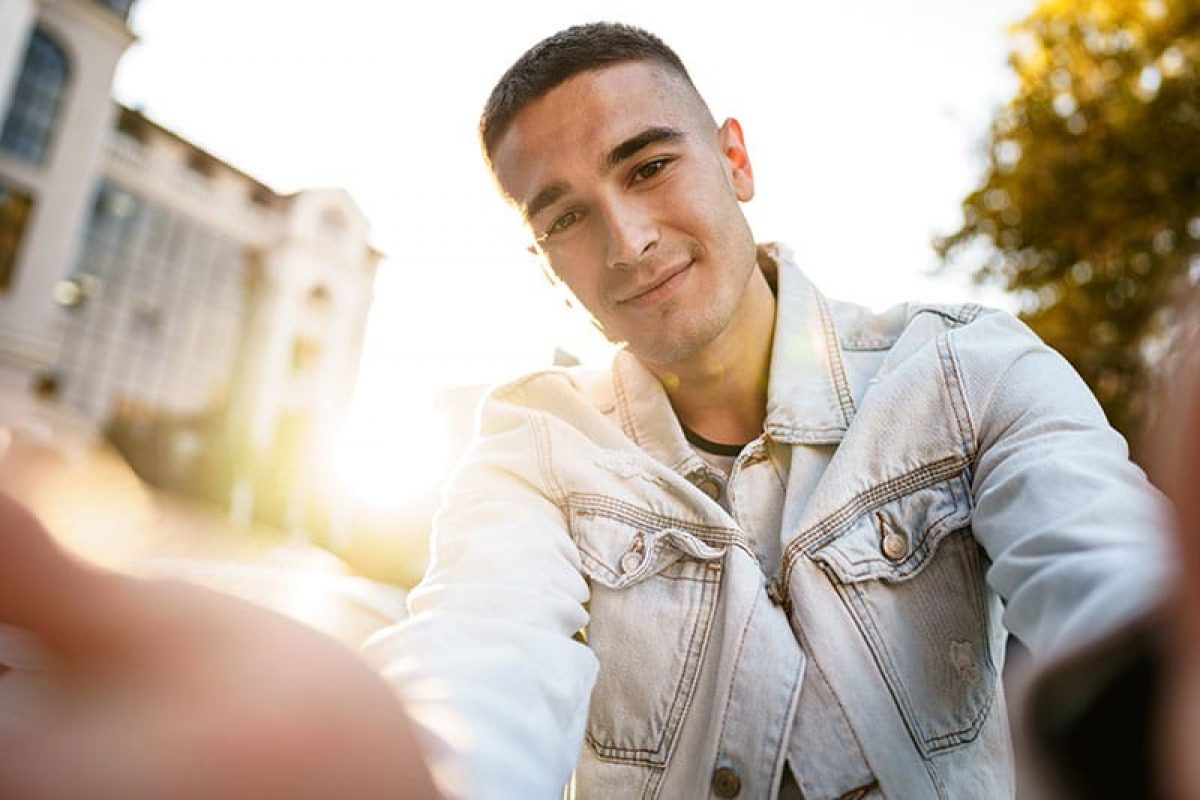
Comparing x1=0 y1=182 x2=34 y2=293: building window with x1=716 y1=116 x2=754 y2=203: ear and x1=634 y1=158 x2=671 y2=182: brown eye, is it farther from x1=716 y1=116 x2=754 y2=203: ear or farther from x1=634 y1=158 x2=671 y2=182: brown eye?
x1=634 y1=158 x2=671 y2=182: brown eye

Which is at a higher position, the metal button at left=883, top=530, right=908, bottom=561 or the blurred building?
the blurred building

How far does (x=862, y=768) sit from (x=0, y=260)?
75.4 feet

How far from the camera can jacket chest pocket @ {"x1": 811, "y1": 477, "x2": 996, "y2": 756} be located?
154 centimetres

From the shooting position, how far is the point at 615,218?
193 cm

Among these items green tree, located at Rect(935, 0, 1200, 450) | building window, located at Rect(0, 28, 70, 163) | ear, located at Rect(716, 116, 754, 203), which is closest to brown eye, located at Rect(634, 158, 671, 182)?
ear, located at Rect(716, 116, 754, 203)

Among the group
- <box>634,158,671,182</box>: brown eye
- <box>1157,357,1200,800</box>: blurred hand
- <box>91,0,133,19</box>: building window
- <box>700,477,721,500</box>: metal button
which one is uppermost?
<box>91,0,133,19</box>: building window

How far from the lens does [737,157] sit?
249cm

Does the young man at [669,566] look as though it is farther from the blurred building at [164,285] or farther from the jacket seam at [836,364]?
the blurred building at [164,285]

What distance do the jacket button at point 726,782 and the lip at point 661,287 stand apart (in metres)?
1.10

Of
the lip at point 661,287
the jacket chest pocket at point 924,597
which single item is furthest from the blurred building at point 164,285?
the jacket chest pocket at point 924,597

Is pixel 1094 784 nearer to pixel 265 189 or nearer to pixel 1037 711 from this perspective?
pixel 1037 711

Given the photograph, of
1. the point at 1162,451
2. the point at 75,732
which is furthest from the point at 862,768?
the point at 75,732

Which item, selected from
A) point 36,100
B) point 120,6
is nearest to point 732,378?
point 36,100

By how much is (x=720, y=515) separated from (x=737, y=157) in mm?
1310
